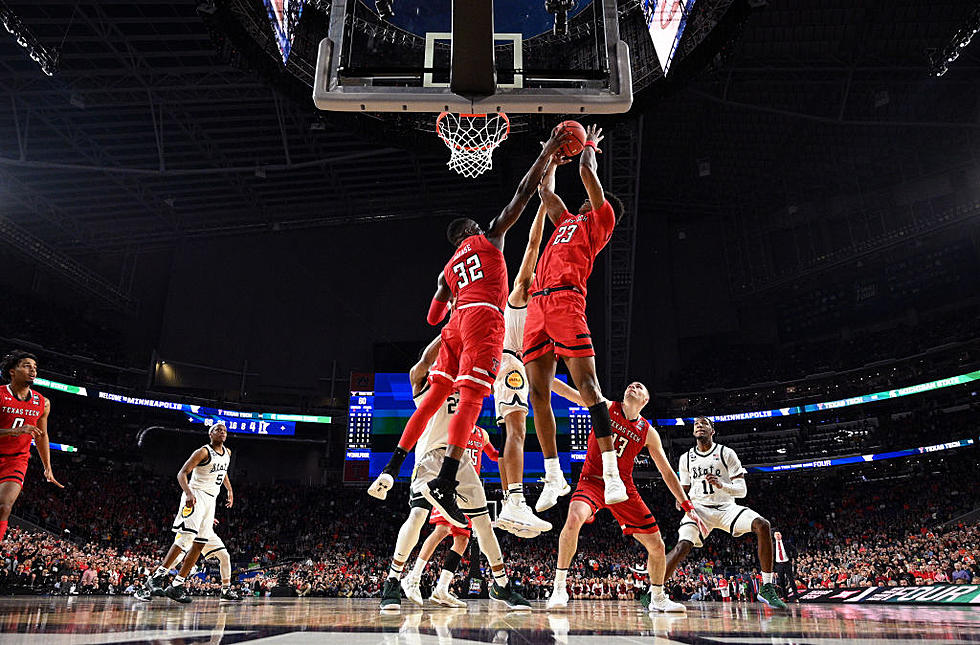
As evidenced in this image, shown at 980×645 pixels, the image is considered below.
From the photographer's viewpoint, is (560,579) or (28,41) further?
(28,41)

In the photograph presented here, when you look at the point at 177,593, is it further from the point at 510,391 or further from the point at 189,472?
the point at 510,391

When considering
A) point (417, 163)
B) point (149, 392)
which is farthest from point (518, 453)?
point (149, 392)

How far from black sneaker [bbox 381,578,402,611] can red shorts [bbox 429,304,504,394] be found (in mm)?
1604

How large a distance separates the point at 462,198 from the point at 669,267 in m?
10.5

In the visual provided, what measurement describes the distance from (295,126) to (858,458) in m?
24.5

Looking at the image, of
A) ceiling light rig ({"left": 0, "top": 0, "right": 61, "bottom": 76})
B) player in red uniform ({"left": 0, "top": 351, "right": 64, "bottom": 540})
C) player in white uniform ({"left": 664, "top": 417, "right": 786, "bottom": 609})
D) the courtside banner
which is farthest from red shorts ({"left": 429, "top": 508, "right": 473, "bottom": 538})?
ceiling light rig ({"left": 0, "top": 0, "right": 61, "bottom": 76})

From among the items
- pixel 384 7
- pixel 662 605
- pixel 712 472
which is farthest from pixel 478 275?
pixel 712 472

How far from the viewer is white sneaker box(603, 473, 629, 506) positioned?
15.3 ft

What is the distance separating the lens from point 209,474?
29.6 ft

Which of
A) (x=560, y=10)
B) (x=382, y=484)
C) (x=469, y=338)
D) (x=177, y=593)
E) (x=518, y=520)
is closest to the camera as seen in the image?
(x=518, y=520)

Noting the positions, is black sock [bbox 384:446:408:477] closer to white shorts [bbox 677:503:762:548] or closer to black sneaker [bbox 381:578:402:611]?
black sneaker [bbox 381:578:402:611]

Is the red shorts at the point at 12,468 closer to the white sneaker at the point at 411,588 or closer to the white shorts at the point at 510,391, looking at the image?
the white sneaker at the point at 411,588

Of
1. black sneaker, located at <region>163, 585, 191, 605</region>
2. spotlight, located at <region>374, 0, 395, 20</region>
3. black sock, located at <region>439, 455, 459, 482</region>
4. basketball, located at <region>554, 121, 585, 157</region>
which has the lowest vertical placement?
black sneaker, located at <region>163, 585, 191, 605</region>

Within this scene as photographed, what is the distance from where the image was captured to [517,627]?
3529 millimetres
